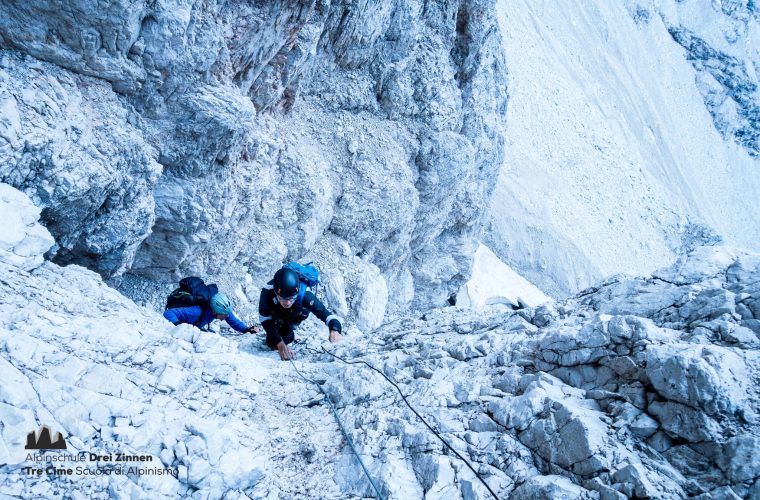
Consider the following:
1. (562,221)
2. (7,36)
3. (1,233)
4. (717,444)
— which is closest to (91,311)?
(1,233)

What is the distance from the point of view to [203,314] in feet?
20.5

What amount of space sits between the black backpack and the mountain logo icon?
11.1 feet

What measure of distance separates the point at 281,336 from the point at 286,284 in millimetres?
893

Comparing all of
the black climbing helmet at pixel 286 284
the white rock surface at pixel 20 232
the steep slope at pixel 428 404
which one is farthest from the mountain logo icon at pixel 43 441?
the black climbing helmet at pixel 286 284

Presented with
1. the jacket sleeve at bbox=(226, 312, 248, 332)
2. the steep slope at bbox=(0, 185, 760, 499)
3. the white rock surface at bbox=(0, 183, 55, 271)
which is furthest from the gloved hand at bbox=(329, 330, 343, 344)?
the white rock surface at bbox=(0, 183, 55, 271)

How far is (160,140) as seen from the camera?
6801mm

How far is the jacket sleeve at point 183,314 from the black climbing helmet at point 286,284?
140cm

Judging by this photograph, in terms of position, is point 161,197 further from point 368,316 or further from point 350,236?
point 368,316

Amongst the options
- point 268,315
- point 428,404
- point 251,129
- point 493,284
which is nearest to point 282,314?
point 268,315

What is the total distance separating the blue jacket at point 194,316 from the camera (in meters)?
5.96

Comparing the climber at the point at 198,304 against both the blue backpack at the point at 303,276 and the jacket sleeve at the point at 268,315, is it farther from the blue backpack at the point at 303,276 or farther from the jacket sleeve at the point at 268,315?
the blue backpack at the point at 303,276

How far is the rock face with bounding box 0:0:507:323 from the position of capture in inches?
209

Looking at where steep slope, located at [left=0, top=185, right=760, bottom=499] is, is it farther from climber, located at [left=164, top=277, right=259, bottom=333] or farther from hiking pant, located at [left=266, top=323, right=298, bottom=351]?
climber, located at [left=164, top=277, right=259, bottom=333]

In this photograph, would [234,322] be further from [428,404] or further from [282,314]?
[428,404]
